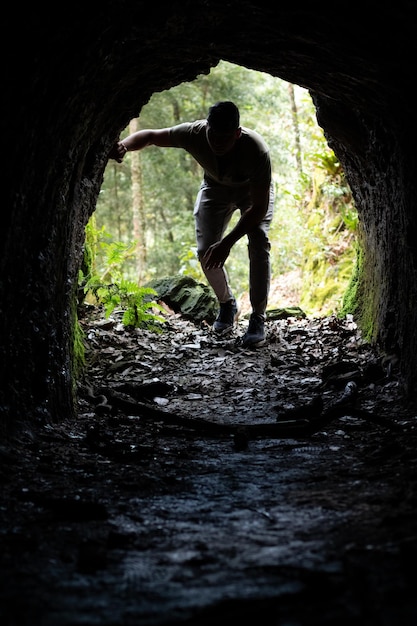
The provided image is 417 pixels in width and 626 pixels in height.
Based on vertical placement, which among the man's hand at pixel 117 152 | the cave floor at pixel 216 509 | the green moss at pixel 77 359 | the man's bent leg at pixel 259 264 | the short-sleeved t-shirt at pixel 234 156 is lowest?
the cave floor at pixel 216 509

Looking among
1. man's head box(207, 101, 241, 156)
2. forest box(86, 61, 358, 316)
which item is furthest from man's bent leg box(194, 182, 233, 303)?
forest box(86, 61, 358, 316)

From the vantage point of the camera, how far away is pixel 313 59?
3477 millimetres

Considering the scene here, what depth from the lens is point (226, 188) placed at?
6.71 m

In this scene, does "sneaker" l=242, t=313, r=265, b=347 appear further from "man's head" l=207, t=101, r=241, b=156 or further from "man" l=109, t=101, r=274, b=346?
"man's head" l=207, t=101, r=241, b=156

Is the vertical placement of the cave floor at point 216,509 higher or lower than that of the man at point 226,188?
lower

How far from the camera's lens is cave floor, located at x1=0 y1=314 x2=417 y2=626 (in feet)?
4.74

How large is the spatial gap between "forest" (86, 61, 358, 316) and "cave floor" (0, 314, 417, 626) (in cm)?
642

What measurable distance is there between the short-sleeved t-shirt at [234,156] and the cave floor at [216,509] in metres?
2.32

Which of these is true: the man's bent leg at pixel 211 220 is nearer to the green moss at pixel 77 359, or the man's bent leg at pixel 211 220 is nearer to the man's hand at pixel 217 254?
the man's hand at pixel 217 254

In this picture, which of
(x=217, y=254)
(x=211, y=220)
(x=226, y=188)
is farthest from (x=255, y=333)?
(x=226, y=188)

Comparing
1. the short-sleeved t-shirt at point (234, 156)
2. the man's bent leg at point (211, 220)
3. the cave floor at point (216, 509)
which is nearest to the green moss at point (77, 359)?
the cave floor at point (216, 509)

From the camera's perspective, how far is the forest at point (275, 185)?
1097 cm

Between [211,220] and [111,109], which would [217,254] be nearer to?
[211,220]

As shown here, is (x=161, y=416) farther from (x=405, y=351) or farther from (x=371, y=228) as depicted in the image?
(x=371, y=228)
